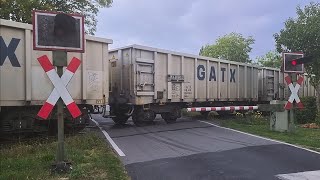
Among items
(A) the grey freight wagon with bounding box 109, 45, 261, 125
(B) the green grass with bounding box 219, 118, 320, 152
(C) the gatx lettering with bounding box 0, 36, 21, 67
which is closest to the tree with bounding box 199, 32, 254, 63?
(A) the grey freight wagon with bounding box 109, 45, 261, 125

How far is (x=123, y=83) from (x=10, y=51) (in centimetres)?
526

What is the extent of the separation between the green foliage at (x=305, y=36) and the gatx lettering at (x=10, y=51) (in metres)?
12.6

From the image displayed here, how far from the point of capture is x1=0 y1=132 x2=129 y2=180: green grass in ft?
21.1

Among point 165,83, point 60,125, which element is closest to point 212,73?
point 165,83

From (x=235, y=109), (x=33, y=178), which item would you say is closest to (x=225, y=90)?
(x=235, y=109)

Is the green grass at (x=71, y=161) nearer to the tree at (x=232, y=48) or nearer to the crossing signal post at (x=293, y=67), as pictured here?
the crossing signal post at (x=293, y=67)

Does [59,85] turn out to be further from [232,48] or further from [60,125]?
[232,48]

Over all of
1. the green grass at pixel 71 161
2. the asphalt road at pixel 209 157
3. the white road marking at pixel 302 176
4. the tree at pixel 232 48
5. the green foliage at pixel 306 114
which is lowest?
the white road marking at pixel 302 176

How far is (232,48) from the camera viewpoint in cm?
5956

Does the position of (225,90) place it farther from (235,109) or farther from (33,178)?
(33,178)

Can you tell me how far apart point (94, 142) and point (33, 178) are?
369cm

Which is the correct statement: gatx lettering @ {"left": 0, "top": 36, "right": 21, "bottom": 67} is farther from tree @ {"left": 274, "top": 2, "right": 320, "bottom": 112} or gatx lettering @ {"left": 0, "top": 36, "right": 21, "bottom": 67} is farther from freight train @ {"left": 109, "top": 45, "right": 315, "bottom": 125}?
tree @ {"left": 274, "top": 2, "right": 320, "bottom": 112}

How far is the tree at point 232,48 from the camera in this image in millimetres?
59094

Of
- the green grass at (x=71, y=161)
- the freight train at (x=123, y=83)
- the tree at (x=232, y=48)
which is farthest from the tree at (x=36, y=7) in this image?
the tree at (x=232, y=48)
